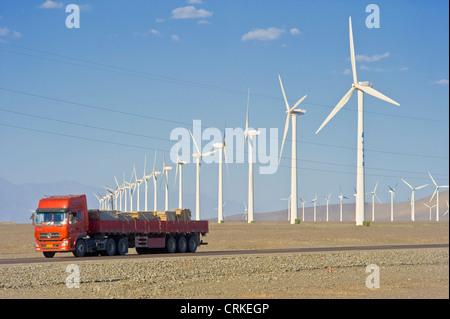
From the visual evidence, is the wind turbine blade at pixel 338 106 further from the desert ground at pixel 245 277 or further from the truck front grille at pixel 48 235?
the truck front grille at pixel 48 235

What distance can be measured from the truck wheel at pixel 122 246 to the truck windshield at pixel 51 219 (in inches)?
245

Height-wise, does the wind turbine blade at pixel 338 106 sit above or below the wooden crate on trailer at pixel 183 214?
above

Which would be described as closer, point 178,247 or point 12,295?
point 12,295

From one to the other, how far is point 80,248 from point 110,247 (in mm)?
3016

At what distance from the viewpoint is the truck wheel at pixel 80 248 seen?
51.4m

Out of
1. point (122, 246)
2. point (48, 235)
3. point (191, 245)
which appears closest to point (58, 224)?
point (48, 235)

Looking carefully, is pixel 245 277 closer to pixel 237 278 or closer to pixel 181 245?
pixel 237 278

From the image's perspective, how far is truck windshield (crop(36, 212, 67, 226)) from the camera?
50.2 meters

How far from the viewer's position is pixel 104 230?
5312cm

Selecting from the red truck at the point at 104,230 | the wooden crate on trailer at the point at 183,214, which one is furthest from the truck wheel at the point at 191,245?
the wooden crate on trailer at the point at 183,214
